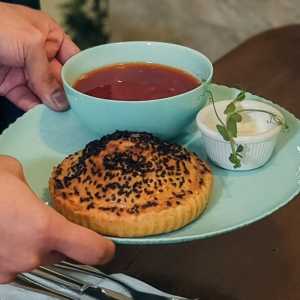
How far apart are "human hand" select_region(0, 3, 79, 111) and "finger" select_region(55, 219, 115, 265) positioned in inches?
14.2

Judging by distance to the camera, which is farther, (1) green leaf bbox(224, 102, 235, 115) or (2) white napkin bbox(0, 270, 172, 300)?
(1) green leaf bbox(224, 102, 235, 115)

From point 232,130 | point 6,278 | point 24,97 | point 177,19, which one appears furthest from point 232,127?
point 177,19

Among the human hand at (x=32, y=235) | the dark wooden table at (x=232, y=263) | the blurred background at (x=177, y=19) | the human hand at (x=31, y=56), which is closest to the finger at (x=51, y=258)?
the human hand at (x=32, y=235)

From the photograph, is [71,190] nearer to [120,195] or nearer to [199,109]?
[120,195]

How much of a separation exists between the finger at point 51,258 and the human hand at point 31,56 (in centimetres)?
34

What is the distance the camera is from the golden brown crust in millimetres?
863

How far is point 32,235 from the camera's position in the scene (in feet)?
2.62

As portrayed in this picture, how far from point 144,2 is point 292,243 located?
147 centimetres

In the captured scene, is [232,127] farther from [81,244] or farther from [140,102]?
[81,244]

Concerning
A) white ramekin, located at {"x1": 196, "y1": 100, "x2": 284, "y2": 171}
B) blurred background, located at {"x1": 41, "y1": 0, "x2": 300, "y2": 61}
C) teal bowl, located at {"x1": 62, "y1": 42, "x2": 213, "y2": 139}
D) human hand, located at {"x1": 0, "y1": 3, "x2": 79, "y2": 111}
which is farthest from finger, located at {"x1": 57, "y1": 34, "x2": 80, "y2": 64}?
blurred background, located at {"x1": 41, "y1": 0, "x2": 300, "y2": 61}

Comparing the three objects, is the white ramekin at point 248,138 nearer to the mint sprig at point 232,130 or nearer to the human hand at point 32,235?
the mint sprig at point 232,130

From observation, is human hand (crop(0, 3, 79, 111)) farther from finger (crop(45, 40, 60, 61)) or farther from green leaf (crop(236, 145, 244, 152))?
green leaf (crop(236, 145, 244, 152))

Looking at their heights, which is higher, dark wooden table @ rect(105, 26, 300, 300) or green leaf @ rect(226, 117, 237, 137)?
green leaf @ rect(226, 117, 237, 137)

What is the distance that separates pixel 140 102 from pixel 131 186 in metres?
0.14
